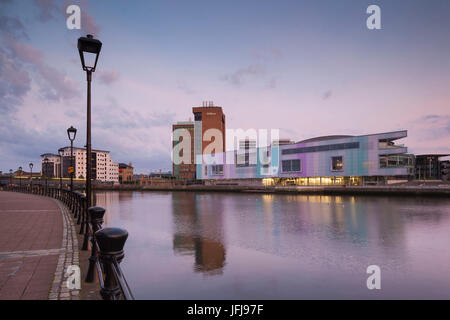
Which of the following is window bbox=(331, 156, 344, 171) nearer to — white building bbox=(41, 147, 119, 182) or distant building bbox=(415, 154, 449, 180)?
Result: distant building bbox=(415, 154, 449, 180)

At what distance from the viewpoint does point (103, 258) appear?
3.55 m

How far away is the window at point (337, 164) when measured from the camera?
267ft

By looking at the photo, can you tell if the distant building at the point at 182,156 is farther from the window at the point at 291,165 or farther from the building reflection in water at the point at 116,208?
the building reflection in water at the point at 116,208

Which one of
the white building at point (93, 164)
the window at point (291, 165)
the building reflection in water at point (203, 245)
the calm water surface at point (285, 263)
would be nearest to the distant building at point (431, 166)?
the window at point (291, 165)

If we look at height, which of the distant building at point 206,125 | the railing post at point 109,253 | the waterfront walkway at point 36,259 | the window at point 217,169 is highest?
the distant building at point 206,125

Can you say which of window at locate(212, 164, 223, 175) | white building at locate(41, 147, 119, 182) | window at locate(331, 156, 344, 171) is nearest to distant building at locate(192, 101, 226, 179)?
window at locate(212, 164, 223, 175)

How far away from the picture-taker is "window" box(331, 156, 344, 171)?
81250 millimetres

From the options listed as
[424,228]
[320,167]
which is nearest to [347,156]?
[320,167]

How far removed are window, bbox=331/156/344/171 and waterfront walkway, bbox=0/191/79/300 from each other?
79888 millimetres

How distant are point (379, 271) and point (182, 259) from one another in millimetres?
7822

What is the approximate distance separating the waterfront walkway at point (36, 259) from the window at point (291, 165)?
83.9 meters

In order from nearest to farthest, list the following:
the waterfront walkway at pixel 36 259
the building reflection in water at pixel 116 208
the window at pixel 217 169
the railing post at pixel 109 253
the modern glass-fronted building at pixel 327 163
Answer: the railing post at pixel 109 253 < the waterfront walkway at pixel 36 259 < the building reflection in water at pixel 116 208 < the modern glass-fronted building at pixel 327 163 < the window at pixel 217 169
